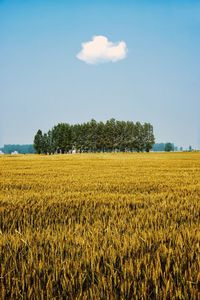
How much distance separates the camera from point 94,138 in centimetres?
14462

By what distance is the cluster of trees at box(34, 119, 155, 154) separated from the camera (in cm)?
13862

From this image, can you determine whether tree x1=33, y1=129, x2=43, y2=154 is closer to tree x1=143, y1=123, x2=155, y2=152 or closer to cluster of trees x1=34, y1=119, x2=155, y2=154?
cluster of trees x1=34, y1=119, x2=155, y2=154

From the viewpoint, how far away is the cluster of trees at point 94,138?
138625 millimetres

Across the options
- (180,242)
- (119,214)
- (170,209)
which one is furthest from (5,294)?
(170,209)

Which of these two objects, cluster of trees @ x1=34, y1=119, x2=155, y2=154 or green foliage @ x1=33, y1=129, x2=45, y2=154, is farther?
green foliage @ x1=33, y1=129, x2=45, y2=154

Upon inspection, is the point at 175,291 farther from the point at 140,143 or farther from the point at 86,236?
the point at 140,143

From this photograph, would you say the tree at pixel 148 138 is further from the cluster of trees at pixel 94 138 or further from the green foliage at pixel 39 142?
the green foliage at pixel 39 142

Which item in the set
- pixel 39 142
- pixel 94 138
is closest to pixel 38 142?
pixel 39 142

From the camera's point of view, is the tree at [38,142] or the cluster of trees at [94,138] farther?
the tree at [38,142]

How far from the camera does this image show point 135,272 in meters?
2.36

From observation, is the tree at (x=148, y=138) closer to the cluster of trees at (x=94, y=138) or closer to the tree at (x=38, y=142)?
the cluster of trees at (x=94, y=138)

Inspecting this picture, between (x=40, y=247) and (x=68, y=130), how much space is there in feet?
447

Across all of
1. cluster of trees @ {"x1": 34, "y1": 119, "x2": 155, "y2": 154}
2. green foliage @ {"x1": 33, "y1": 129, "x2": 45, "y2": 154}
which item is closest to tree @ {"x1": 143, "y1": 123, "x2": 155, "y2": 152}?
cluster of trees @ {"x1": 34, "y1": 119, "x2": 155, "y2": 154}

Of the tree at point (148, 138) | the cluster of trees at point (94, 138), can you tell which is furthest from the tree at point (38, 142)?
the tree at point (148, 138)
